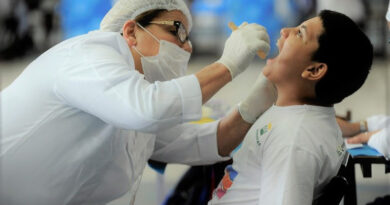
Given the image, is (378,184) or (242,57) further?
Answer: (378,184)

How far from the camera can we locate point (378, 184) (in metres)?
2.08

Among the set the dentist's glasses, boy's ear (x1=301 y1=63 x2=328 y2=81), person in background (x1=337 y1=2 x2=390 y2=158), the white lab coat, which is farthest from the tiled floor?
boy's ear (x1=301 y1=63 x2=328 y2=81)

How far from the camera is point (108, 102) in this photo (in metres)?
1.15

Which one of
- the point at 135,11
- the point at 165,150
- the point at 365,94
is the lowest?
the point at 365,94

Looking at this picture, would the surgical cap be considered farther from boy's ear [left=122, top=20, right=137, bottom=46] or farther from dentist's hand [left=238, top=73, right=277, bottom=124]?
dentist's hand [left=238, top=73, right=277, bottom=124]

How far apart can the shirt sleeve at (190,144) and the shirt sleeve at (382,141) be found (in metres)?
0.52

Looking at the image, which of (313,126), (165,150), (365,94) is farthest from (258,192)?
(365,94)

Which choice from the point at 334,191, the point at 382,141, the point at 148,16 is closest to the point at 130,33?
the point at 148,16

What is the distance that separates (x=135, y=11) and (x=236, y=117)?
1.48ft

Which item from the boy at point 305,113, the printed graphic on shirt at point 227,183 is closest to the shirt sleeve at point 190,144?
the printed graphic on shirt at point 227,183

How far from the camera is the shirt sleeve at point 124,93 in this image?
3.73 feet

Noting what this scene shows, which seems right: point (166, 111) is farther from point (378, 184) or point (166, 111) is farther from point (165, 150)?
point (378, 184)

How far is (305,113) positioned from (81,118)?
1.95 feet

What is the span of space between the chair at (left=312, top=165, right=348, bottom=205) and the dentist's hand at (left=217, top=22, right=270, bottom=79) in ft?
1.18
